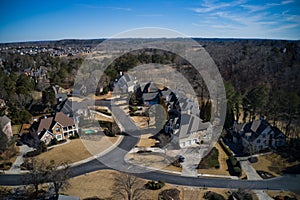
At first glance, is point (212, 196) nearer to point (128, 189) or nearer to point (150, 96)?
point (128, 189)

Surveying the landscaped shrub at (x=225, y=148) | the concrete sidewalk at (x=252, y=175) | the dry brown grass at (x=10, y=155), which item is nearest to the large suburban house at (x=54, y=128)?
the dry brown grass at (x=10, y=155)

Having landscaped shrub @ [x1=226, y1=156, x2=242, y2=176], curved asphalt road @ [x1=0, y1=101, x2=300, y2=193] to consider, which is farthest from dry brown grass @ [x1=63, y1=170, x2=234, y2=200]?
landscaped shrub @ [x1=226, y1=156, x2=242, y2=176]

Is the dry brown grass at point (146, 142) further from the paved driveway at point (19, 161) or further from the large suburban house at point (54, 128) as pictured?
the paved driveway at point (19, 161)

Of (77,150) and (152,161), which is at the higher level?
(77,150)

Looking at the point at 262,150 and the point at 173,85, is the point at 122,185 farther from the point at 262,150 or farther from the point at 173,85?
the point at 173,85

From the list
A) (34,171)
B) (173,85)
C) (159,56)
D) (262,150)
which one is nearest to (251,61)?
(173,85)

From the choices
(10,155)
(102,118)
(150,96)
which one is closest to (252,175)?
(102,118)

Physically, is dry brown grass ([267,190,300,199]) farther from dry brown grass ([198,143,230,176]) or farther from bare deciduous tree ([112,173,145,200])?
bare deciduous tree ([112,173,145,200])
